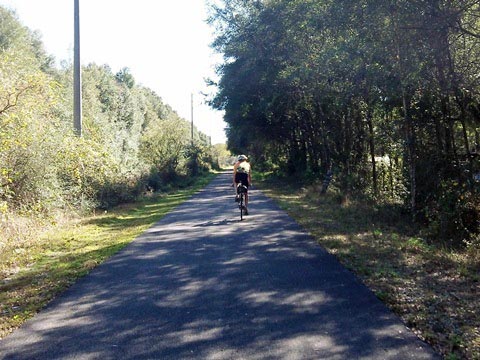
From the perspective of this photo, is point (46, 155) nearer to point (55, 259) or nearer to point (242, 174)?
point (55, 259)

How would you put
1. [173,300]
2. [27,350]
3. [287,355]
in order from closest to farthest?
1. [287,355]
2. [27,350]
3. [173,300]

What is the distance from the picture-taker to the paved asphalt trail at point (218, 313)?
460cm

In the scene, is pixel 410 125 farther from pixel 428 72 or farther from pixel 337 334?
pixel 337 334

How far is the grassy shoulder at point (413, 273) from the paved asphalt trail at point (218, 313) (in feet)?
0.90

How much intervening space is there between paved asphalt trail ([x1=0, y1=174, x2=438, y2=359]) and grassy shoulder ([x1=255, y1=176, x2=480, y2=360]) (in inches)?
10.8

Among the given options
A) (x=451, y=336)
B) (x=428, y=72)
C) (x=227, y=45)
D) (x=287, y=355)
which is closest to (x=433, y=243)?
(x=428, y=72)

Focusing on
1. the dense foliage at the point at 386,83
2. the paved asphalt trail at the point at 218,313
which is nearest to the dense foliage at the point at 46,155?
the paved asphalt trail at the point at 218,313

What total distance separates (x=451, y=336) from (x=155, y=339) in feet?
9.94

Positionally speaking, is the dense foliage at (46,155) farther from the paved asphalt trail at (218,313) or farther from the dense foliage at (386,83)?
the dense foliage at (386,83)

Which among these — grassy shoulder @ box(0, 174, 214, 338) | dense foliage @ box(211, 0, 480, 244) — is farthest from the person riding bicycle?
dense foliage @ box(211, 0, 480, 244)

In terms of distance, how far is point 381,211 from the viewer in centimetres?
1469

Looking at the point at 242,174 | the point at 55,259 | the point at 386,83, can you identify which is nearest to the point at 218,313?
the point at 55,259

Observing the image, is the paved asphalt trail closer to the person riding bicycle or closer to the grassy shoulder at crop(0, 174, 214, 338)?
the grassy shoulder at crop(0, 174, 214, 338)

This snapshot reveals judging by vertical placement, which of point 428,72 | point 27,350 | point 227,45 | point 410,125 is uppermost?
point 227,45
